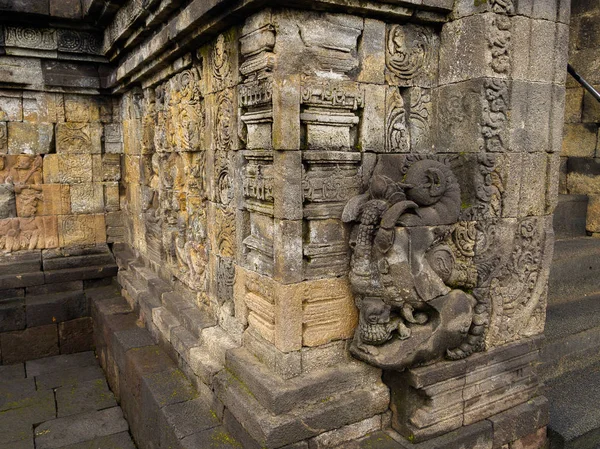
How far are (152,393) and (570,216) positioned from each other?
4.75 metres

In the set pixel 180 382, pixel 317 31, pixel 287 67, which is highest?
pixel 317 31

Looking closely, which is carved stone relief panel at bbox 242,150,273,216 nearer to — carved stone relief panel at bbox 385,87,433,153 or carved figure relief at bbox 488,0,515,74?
carved stone relief panel at bbox 385,87,433,153

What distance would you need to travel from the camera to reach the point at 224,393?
317cm

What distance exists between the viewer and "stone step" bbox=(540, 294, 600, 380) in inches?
156

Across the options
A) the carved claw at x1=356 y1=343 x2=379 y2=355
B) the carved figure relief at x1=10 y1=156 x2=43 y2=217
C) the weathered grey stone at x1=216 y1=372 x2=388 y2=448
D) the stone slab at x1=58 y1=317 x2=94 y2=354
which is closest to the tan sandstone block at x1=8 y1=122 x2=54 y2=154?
the carved figure relief at x1=10 y1=156 x2=43 y2=217

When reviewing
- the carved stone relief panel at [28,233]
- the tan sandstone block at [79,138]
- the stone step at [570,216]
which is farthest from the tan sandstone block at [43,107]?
the stone step at [570,216]

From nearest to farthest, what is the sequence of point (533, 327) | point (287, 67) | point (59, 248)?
point (287, 67) < point (533, 327) < point (59, 248)

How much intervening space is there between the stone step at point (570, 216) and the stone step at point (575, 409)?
1.87 metres

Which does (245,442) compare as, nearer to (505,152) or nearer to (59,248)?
(505,152)

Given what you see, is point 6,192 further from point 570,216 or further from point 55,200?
point 570,216

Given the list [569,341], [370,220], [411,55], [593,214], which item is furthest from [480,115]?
[593,214]

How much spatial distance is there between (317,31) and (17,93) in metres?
4.60

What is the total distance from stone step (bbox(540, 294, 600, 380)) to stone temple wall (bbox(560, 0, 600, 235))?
5.72 ft

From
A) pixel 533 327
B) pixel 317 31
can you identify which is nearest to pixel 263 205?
pixel 317 31
